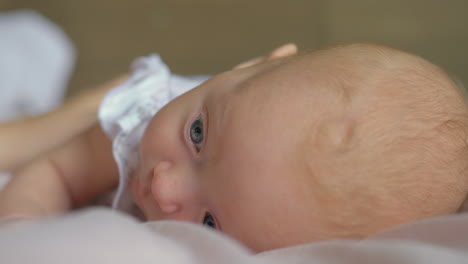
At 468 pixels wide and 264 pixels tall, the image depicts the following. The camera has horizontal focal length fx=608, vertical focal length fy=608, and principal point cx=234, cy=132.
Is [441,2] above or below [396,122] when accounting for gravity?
below

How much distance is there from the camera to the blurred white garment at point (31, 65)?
1402mm

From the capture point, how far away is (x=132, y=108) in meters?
0.90

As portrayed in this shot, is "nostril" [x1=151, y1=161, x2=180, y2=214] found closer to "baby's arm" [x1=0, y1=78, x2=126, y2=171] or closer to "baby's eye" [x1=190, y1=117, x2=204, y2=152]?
"baby's eye" [x1=190, y1=117, x2=204, y2=152]

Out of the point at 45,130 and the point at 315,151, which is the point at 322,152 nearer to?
the point at 315,151

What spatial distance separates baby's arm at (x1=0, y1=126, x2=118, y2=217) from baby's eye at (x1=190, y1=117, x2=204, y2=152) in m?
0.22

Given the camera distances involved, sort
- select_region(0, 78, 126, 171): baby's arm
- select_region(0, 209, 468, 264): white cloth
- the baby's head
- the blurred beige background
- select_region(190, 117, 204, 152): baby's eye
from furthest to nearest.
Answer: the blurred beige background
select_region(0, 78, 126, 171): baby's arm
select_region(190, 117, 204, 152): baby's eye
the baby's head
select_region(0, 209, 468, 264): white cloth

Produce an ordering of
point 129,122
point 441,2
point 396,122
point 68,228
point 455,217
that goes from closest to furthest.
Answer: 1. point 68,228
2. point 455,217
3. point 396,122
4. point 129,122
5. point 441,2

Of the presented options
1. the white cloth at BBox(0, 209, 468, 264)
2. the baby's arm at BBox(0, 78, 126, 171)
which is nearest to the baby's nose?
the white cloth at BBox(0, 209, 468, 264)

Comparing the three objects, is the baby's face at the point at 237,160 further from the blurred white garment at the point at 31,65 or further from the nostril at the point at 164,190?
the blurred white garment at the point at 31,65

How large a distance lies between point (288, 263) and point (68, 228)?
0.18 metres

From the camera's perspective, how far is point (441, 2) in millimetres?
1669

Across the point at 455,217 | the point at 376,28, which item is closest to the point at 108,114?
the point at 455,217

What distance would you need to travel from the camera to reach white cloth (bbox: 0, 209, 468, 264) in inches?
14.4

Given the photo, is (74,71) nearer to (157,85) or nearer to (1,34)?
(1,34)
